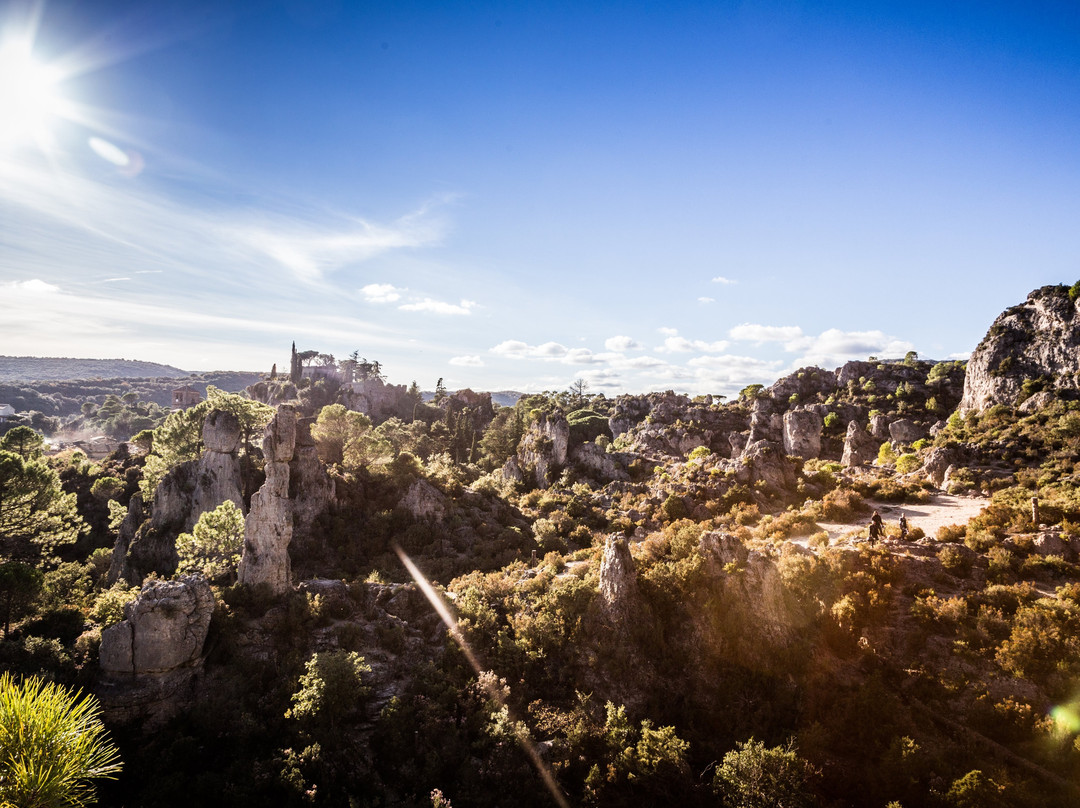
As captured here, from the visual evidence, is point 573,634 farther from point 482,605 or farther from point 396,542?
point 396,542

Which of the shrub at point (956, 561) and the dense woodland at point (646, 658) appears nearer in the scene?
the dense woodland at point (646, 658)

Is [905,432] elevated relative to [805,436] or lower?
elevated

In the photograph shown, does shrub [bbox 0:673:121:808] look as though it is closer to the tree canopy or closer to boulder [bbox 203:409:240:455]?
boulder [bbox 203:409:240:455]

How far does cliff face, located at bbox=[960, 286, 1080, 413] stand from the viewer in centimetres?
4612

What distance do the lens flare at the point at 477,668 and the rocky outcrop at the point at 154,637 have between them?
38.4ft

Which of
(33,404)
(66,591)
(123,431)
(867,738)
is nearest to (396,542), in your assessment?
(66,591)

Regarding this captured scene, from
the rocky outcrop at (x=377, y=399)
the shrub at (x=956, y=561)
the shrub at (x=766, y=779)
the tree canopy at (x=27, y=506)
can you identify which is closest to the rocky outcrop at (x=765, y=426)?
the shrub at (x=956, y=561)

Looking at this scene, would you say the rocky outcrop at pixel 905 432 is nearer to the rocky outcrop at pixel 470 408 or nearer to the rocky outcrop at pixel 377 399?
the rocky outcrop at pixel 470 408

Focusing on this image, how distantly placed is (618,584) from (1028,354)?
5810 centimetres

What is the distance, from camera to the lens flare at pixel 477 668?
57.0 feet

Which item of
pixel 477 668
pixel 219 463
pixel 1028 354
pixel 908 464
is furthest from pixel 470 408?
pixel 1028 354

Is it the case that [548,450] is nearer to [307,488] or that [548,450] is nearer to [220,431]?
[307,488]

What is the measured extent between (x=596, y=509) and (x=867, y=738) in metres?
26.4

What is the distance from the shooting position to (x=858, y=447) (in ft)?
170
